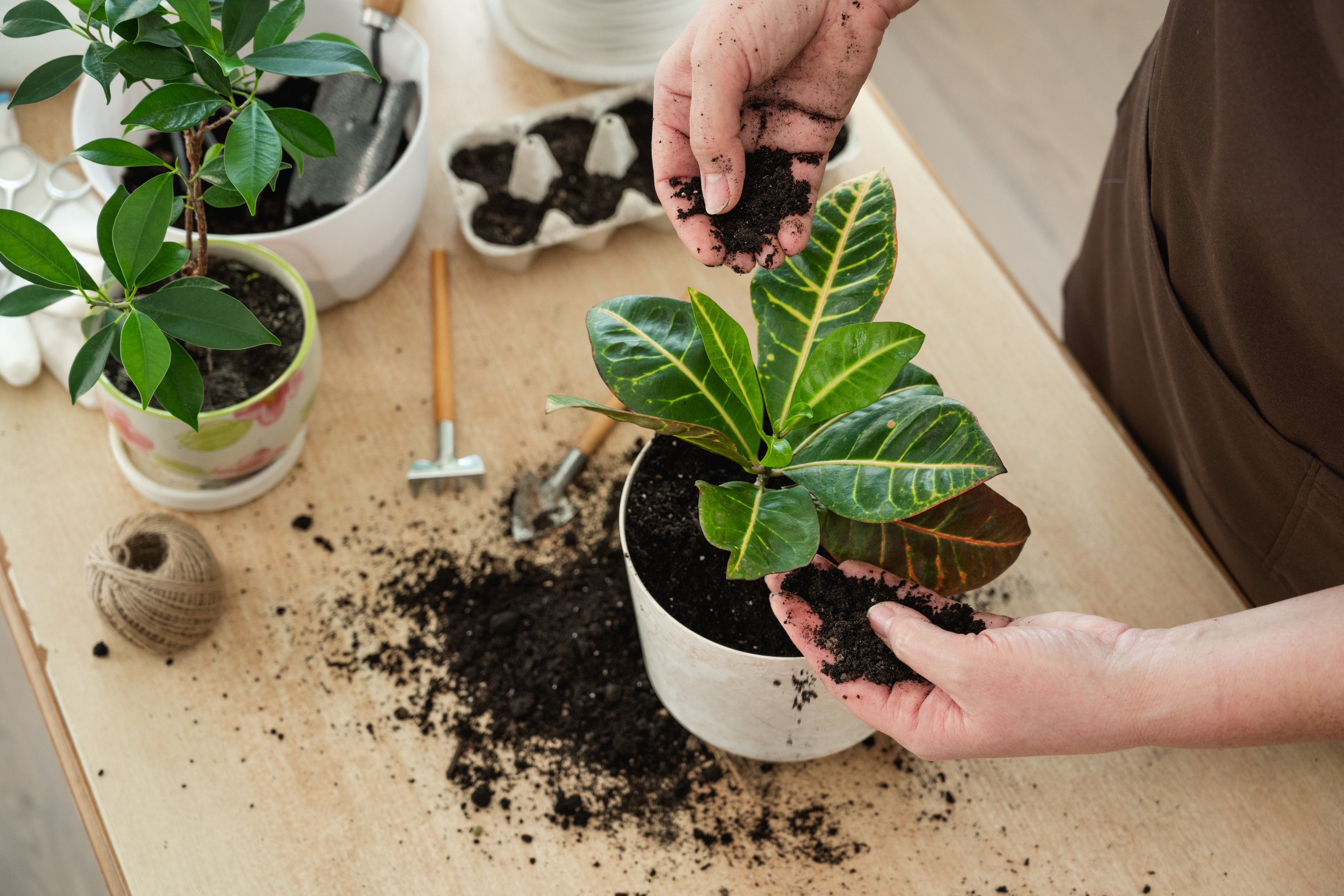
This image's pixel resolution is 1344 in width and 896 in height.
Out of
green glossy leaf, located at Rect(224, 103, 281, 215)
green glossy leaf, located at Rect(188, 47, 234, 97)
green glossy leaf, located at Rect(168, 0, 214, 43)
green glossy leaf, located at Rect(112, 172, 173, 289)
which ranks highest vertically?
green glossy leaf, located at Rect(168, 0, 214, 43)

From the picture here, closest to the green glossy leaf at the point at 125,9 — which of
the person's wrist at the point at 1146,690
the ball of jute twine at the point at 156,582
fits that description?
the ball of jute twine at the point at 156,582

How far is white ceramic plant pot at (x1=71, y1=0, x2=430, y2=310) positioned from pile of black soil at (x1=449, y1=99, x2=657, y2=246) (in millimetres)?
71

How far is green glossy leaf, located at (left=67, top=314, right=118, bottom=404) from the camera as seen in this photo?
0.62 meters

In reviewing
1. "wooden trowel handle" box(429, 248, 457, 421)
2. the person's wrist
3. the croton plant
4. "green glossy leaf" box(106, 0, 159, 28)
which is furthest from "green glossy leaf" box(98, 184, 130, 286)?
the person's wrist

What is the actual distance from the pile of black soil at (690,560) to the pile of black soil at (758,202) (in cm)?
17

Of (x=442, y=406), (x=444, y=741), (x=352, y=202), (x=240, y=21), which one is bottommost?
(x=444, y=741)

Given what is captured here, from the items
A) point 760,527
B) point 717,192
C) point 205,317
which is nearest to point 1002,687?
point 760,527

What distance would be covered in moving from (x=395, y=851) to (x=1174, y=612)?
75cm

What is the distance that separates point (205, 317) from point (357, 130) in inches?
16.8

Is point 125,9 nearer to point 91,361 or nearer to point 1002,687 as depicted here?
point 91,361

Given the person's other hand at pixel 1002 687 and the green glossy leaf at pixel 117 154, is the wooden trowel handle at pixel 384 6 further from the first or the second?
the person's other hand at pixel 1002 687

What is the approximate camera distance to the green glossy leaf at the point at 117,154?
0.66 m

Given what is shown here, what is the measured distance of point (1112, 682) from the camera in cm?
62

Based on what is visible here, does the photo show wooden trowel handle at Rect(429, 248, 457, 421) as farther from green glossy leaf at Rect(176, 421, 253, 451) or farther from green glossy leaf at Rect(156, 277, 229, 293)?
green glossy leaf at Rect(156, 277, 229, 293)
